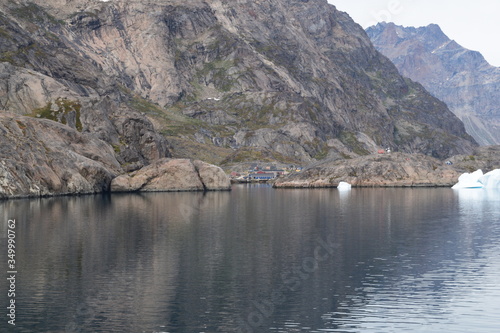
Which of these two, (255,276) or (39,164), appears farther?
(39,164)

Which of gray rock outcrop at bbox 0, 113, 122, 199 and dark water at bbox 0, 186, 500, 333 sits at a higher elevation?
gray rock outcrop at bbox 0, 113, 122, 199

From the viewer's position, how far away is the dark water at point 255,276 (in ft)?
141

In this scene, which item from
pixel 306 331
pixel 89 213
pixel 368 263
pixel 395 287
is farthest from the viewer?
pixel 89 213

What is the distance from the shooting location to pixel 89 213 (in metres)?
120

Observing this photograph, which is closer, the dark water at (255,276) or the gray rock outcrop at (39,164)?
the dark water at (255,276)

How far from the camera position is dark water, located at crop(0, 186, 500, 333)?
4300 cm

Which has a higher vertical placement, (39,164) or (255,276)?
(39,164)

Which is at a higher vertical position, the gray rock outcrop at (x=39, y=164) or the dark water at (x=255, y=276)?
the gray rock outcrop at (x=39, y=164)

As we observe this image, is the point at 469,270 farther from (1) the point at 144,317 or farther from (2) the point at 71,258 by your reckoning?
(2) the point at 71,258

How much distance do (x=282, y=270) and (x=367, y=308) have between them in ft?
49.6

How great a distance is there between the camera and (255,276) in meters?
57.1

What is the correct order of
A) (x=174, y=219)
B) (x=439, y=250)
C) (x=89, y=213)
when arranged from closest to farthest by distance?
(x=439, y=250), (x=174, y=219), (x=89, y=213)

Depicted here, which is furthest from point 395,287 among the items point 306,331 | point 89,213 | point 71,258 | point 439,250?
point 89,213

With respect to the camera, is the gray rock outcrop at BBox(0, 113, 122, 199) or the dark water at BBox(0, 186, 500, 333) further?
the gray rock outcrop at BBox(0, 113, 122, 199)
